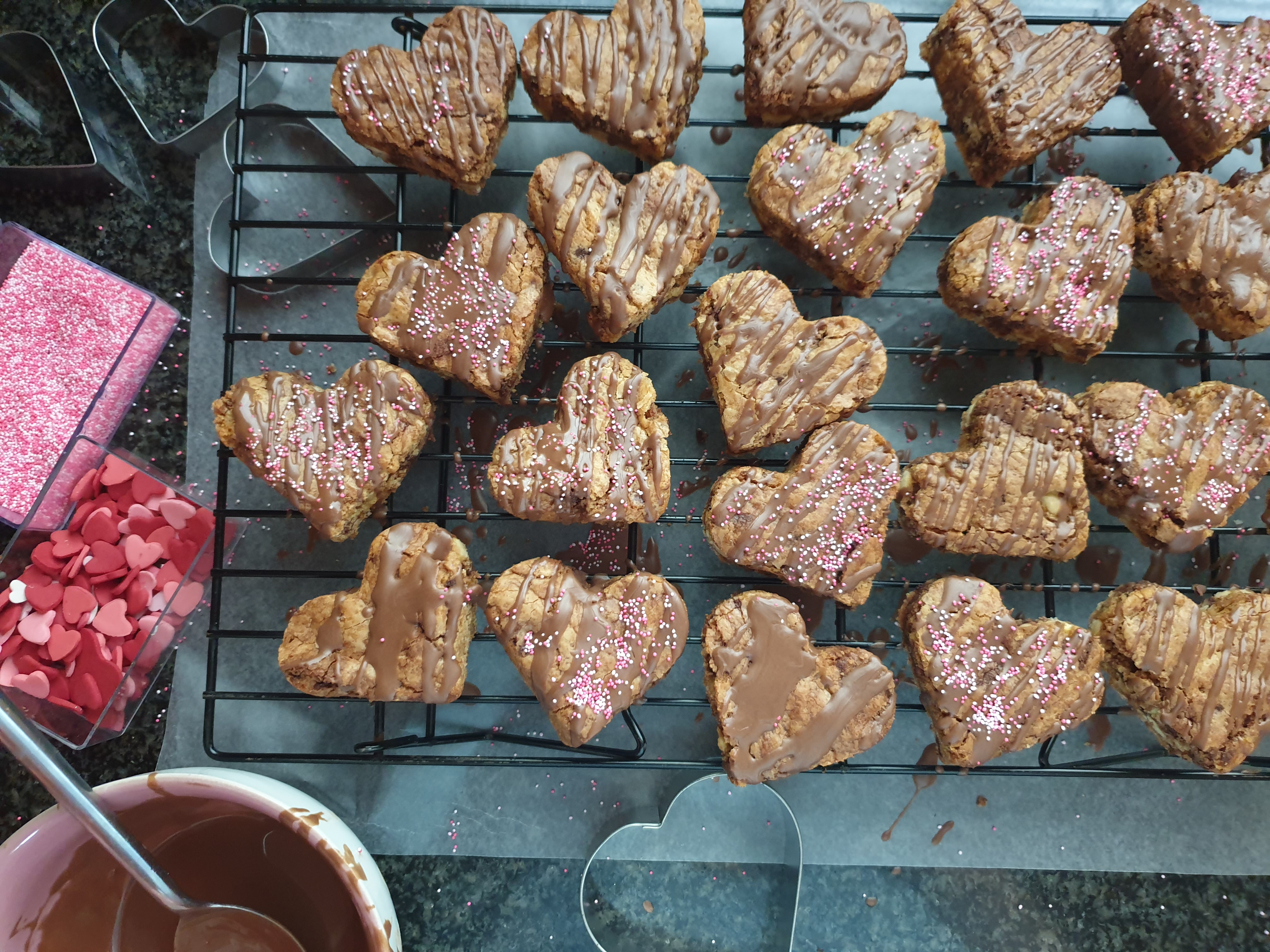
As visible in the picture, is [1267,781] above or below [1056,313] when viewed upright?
below

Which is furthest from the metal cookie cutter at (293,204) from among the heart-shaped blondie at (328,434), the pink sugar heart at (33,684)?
the pink sugar heart at (33,684)

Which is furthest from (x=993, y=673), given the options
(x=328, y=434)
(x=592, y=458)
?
(x=328, y=434)

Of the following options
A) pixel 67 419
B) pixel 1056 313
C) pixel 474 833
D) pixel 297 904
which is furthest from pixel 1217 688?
pixel 67 419

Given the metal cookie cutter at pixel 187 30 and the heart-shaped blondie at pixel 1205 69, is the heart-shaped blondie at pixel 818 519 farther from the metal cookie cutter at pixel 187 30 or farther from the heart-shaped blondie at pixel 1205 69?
the metal cookie cutter at pixel 187 30

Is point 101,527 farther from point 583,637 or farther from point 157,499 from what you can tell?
point 583,637

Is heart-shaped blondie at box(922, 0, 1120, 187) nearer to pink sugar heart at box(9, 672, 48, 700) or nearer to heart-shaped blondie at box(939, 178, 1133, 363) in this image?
heart-shaped blondie at box(939, 178, 1133, 363)

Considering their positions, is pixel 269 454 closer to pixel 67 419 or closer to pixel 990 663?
pixel 67 419
